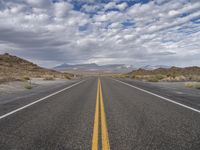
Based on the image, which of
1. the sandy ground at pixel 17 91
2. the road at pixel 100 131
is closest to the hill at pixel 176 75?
the sandy ground at pixel 17 91

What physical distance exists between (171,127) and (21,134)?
4.14 metres

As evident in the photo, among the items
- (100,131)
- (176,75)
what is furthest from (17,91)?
(176,75)

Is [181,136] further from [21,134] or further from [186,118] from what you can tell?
[21,134]

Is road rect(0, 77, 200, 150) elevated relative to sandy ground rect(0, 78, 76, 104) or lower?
elevated

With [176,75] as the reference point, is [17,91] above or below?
below

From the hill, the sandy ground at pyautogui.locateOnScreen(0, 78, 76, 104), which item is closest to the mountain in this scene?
the sandy ground at pyautogui.locateOnScreen(0, 78, 76, 104)

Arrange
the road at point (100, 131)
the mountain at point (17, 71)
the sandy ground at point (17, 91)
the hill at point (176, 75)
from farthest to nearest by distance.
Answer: the mountain at point (17, 71) → the hill at point (176, 75) → the sandy ground at point (17, 91) → the road at point (100, 131)

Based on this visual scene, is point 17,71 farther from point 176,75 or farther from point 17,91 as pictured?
point 17,91

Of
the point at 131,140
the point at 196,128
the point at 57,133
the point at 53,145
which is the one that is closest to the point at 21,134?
the point at 57,133

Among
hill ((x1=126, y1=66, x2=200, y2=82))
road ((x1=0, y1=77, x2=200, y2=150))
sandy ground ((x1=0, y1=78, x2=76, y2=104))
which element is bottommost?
sandy ground ((x1=0, y1=78, x2=76, y2=104))

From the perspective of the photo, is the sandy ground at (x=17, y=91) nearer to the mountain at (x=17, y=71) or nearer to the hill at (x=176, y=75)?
the hill at (x=176, y=75)

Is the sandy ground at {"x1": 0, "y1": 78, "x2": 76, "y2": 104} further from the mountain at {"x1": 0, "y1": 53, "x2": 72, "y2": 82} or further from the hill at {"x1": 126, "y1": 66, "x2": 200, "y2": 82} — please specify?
the mountain at {"x1": 0, "y1": 53, "x2": 72, "y2": 82}

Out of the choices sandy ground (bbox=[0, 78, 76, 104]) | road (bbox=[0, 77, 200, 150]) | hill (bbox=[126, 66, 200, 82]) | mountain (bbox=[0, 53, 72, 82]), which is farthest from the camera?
mountain (bbox=[0, 53, 72, 82])

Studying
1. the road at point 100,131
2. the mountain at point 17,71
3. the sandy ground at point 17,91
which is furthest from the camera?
the mountain at point 17,71
